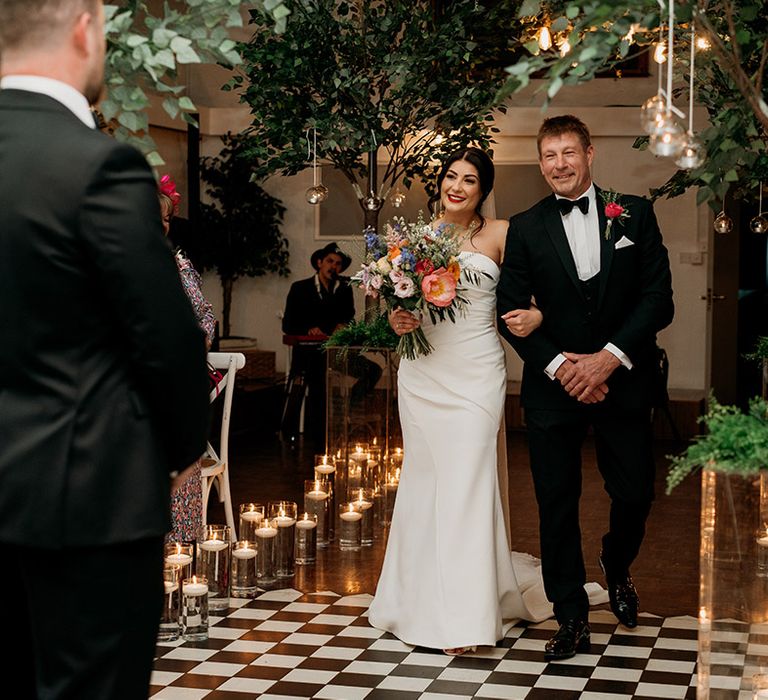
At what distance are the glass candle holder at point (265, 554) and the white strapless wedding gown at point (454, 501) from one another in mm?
863

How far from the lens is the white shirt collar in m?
2.35

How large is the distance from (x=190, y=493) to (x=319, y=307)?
17.0 feet

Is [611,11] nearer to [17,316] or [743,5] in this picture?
[743,5]

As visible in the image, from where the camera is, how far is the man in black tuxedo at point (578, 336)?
15.9 ft

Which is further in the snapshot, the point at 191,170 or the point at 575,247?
the point at 191,170

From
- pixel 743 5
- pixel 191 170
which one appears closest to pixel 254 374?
pixel 191 170

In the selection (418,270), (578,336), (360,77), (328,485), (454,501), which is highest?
(360,77)

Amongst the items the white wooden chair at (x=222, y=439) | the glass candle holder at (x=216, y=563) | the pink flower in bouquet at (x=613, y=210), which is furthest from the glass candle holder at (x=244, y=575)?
the pink flower in bouquet at (x=613, y=210)

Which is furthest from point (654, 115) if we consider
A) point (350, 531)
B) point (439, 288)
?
point (350, 531)

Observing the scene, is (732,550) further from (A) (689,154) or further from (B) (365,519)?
(B) (365,519)

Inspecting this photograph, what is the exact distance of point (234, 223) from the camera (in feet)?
46.6

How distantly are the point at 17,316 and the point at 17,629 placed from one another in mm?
654

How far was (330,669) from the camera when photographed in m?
4.73

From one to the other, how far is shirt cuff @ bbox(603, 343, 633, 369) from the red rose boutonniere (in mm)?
418
